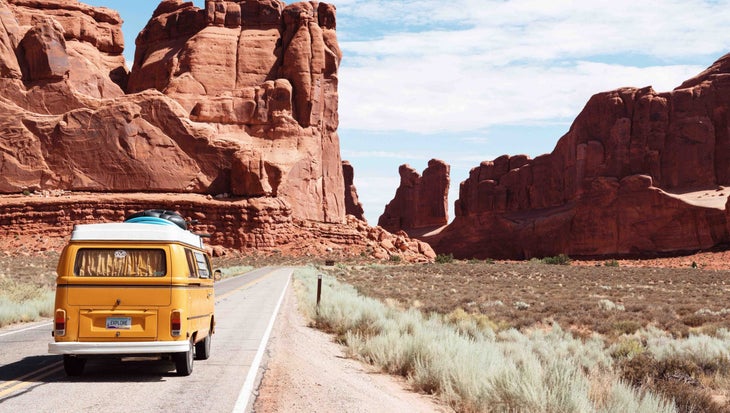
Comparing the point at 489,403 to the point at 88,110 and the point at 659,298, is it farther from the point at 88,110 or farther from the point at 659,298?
the point at 88,110

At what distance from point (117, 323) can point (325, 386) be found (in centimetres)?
293

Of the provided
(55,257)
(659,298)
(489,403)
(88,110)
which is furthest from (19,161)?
(489,403)

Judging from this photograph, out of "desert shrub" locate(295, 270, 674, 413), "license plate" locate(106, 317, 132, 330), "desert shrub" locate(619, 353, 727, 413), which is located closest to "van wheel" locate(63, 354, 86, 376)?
"license plate" locate(106, 317, 132, 330)

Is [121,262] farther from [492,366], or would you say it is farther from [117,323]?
[492,366]

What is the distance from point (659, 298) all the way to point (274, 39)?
71.6m

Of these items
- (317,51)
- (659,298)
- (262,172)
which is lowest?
(659,298)

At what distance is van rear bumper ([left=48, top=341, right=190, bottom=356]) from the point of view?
9.50 metres

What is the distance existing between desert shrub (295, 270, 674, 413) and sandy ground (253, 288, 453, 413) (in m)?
0.34

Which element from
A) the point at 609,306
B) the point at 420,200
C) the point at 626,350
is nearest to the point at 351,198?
the point at 420,200

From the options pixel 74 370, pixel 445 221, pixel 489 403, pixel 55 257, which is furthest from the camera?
pixel 445 221

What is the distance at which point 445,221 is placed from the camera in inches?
5531

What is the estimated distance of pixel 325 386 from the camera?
376 inches

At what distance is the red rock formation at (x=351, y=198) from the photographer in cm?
13925

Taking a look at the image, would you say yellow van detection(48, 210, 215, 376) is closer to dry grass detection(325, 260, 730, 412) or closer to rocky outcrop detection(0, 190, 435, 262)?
dry grass detection(325, 260, 730, 412)
